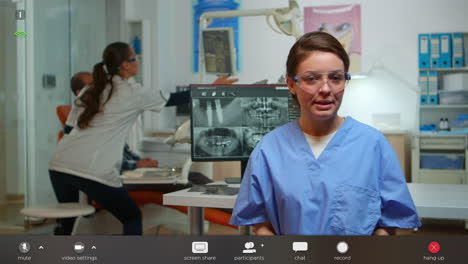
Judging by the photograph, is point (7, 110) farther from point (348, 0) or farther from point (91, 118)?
point (348, 0)

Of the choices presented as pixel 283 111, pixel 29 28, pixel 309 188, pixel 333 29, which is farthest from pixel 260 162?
pixel 283 111

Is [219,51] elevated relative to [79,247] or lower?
elevated

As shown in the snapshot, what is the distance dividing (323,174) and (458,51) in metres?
0.23

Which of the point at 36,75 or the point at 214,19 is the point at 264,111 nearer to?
the point at 214,19

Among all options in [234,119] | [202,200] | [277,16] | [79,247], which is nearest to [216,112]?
[234,119]

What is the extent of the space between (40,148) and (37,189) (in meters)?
0.09

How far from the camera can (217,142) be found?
3.60ft

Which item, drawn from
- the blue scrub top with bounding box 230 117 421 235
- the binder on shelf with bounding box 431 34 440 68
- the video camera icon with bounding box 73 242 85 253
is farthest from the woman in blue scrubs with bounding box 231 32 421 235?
the video camera icon with bounding box 73 242 85 253

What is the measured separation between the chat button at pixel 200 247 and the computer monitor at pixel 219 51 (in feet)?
1.15

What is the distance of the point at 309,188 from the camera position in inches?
20.9

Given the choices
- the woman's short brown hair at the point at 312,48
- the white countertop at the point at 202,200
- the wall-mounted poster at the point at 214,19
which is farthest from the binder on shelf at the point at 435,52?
the white countertop at the point at 202,200

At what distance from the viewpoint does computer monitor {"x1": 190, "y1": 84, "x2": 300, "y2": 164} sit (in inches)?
41.8

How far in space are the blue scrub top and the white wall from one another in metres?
0.05

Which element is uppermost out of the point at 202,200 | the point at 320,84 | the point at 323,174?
the point at 320,84
